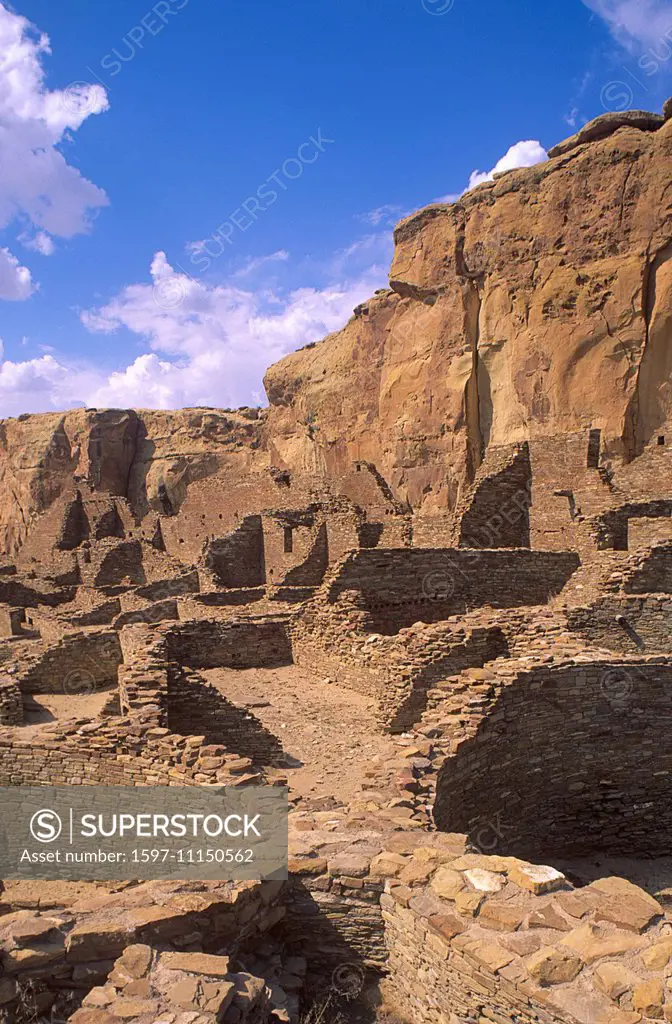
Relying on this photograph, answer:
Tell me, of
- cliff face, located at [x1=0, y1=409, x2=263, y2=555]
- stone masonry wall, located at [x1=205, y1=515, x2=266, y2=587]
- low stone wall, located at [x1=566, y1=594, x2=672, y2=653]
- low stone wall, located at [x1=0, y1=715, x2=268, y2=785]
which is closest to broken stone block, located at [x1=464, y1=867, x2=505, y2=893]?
low stone wall, located at [x1=0, y1=715, x2=268, y2=785]

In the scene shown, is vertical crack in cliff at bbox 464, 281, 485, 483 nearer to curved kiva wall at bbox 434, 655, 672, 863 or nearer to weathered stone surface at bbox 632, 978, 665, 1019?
curved kiva wall at bbox 434, 655, 672, 863

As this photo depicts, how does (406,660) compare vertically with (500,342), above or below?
below

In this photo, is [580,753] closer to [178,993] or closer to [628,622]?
[628,622]

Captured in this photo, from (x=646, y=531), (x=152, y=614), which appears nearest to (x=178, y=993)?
(x=646, y=531)

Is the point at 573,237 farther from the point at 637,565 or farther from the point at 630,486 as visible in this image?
the point at 637,565

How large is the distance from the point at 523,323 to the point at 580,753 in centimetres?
2038

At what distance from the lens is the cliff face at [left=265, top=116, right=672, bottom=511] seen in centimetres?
2191

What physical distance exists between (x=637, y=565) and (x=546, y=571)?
2.17 m

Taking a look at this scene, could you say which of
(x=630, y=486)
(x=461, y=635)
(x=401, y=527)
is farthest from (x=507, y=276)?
(x=461, y=635)

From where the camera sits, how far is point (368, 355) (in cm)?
3275

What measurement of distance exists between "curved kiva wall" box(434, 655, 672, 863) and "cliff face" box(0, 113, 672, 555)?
10534 millimetres

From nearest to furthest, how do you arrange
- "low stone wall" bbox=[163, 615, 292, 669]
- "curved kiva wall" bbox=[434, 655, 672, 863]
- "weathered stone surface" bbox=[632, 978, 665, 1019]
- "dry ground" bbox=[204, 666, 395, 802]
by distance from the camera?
"weathered stone surface" bbox=[632, 978, 665, 1019]
"curved kiva wall" bbox=[434, 655, 672, 863]
"dry ground" bbox=[204, 666, 395, 802]
"low stone wall" bbox=[163, 615, 292, 669]

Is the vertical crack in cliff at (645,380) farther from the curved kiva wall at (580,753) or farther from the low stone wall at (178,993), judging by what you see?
the low stone wall at (178,993)

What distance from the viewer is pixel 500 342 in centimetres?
2581
